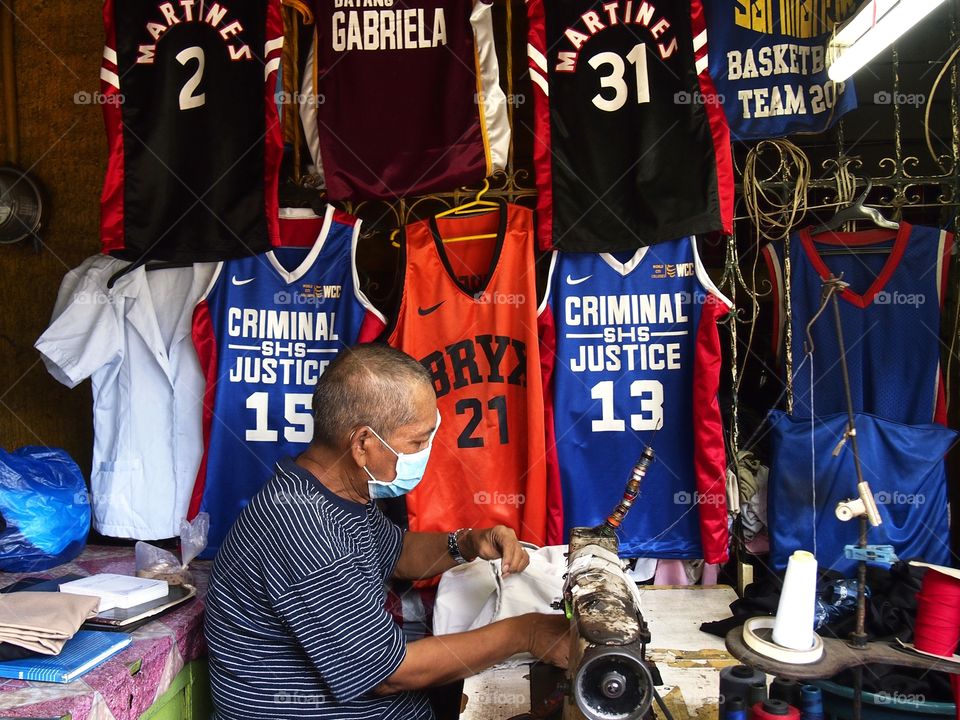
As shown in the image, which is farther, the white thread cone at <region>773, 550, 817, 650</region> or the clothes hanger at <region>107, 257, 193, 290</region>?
the clothes hanger at <region>107, 257, 193, 290</region>

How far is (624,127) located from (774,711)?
2.11 metres

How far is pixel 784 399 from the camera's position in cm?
312

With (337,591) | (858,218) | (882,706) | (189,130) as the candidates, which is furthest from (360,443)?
(858,218)

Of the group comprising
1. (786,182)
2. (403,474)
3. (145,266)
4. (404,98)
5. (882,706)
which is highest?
(404,98)

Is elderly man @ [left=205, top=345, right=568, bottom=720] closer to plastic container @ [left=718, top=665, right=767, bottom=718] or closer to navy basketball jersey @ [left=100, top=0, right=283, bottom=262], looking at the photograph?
plastic container @ [left=718, top=665, right=767, bottom=718]

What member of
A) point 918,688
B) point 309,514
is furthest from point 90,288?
point 918,688

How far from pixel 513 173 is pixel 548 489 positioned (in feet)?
4.11

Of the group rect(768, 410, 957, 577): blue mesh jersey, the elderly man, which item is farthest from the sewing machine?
rect(768, 410, 957, 577): blue mesh jersey

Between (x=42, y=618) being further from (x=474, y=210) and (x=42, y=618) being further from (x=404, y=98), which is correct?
(x=404, y=98)

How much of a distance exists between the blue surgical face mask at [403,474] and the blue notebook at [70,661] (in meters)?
0.78

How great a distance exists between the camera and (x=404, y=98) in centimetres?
306

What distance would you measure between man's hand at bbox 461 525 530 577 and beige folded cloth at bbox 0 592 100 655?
103 centimetres

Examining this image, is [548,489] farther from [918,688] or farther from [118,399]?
[118,399]

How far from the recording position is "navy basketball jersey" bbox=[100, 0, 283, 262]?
304 cm
